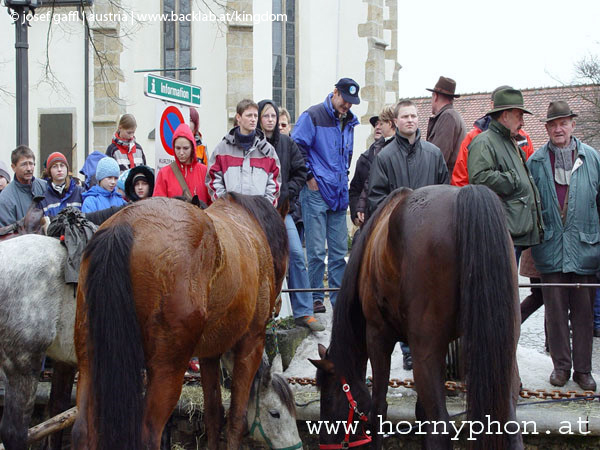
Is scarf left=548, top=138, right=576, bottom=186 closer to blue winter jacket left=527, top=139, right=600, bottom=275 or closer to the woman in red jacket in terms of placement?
blue winter jacket left=527, top=139, right=600, bottom=275

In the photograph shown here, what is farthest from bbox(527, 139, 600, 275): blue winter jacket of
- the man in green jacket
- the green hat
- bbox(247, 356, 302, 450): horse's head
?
bbox(247, 356, 302, 450): horse's head

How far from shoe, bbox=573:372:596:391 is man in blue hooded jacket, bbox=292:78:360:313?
2496 mm

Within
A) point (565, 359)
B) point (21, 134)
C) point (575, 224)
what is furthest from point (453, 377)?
point (21, 134)

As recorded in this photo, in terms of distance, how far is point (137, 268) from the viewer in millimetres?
3496

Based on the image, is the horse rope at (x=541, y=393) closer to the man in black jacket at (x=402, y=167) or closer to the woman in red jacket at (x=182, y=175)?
the man in black jacket at (x=402, y=167)

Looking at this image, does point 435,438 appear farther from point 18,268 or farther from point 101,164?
point 101,164

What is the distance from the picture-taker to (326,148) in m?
7.46

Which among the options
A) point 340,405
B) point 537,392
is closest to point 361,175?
Answer: point 537,392

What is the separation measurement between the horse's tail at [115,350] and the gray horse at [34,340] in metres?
1.61

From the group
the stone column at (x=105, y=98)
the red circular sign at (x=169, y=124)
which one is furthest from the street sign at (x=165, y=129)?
the stone column at (x=105, y=98)

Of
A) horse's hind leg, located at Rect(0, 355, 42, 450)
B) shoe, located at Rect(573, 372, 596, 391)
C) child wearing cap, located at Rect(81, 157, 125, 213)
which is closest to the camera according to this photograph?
horse's hind leg, located at Rect(0, 355, 42, 450)

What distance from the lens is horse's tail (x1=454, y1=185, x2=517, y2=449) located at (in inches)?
140

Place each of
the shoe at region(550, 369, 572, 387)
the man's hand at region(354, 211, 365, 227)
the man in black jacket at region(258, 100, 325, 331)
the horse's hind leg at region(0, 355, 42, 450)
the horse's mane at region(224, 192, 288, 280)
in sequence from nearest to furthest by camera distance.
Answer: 1. the horse's hind leg at region(0, 355, 42, 450)
2. the horse's mane at region(224, 192, 288, 280)
3. the shoe at region(550, 369, 572, 387)
4. the man's hand at region(354, 211, 365, 227)
5. the man in black jacket at region(258, 100, 325, 331)

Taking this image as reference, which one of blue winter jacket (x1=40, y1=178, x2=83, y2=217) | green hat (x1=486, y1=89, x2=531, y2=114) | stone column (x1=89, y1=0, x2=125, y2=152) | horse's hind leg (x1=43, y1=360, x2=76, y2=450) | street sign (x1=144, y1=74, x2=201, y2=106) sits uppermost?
stone column (x1=89, y1=0, x2=125, y2=152)
